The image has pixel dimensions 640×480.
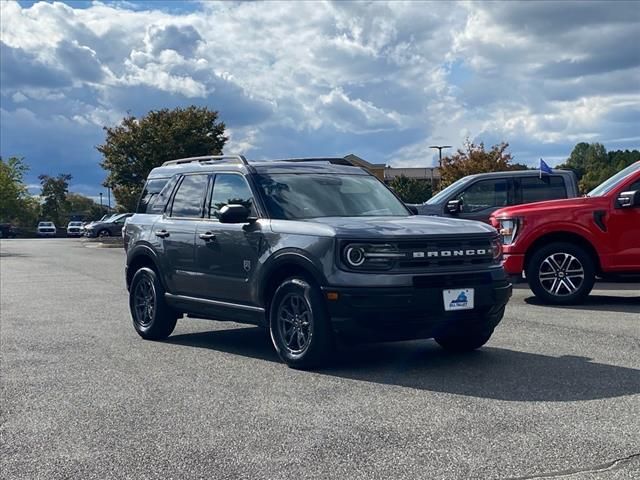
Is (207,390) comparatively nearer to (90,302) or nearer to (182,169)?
(182,169)

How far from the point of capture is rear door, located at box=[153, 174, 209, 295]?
28.7ft

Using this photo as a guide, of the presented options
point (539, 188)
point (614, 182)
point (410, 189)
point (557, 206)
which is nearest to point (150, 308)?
point (557, 206)

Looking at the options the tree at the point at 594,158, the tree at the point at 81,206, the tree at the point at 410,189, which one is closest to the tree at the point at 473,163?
the tree at the point at 410,189

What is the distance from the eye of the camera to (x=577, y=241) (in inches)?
455

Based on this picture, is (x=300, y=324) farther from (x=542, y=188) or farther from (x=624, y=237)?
(x=542, y=188)

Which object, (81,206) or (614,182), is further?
(81,206)

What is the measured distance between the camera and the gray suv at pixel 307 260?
689 centimetres

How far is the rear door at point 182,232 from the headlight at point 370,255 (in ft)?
7.27

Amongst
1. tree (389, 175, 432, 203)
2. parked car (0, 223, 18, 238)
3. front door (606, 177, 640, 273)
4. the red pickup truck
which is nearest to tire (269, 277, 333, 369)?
the red pickup truck

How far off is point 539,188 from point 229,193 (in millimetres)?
8411

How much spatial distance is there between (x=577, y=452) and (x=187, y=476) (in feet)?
6.99

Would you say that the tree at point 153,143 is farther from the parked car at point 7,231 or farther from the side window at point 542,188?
the parked car at point 7,231

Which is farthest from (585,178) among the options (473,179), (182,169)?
(182,169)

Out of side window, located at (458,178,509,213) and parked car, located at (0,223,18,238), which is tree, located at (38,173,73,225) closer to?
parked car, located at (0,223,18,238)
